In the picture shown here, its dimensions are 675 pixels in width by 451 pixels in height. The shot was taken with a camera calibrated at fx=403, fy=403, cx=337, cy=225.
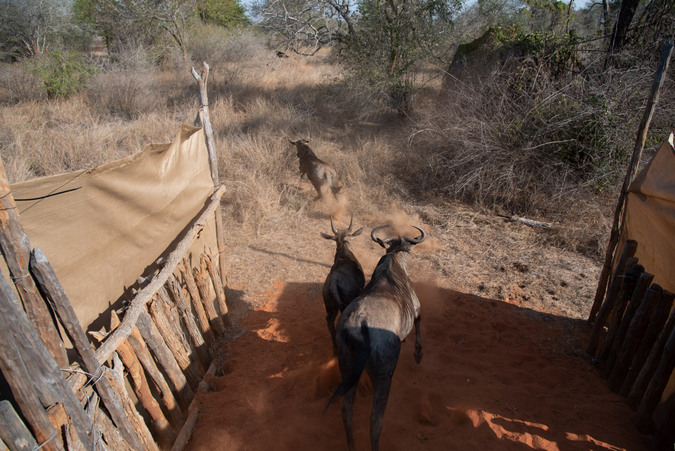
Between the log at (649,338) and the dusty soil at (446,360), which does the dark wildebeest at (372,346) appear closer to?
the dusty soil at (446,360)

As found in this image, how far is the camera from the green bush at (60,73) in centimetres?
1340

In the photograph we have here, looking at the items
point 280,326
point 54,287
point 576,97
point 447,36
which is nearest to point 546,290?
point 280,326

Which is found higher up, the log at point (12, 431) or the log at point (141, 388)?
the log at point (12, 431)

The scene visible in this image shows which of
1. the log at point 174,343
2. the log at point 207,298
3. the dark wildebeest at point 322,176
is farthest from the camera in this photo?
the dark wildebeest at point 322,176

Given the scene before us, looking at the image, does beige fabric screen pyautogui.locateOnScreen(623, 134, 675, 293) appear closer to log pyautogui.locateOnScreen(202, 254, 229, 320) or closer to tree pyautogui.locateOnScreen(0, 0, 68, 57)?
log pyautogui.locateOnScreen(202, 254, 229, 320)

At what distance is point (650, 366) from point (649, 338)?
24 cm

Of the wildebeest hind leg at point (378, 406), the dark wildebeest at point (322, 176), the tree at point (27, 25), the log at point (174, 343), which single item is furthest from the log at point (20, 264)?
the tree at point (27, 25)

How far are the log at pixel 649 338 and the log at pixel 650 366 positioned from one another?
71 millimetres

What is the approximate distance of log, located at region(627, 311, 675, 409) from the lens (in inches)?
130

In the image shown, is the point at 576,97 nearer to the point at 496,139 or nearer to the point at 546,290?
the point at 496,139

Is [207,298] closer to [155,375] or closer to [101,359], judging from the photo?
[155,375]

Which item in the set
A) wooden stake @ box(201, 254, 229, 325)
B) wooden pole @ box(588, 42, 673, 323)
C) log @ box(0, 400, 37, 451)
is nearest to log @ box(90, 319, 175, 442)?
log @ box(0, 400, 37, 451)

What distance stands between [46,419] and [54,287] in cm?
67

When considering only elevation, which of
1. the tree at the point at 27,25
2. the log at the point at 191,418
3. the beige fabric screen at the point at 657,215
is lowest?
the log at the point at 191,418
